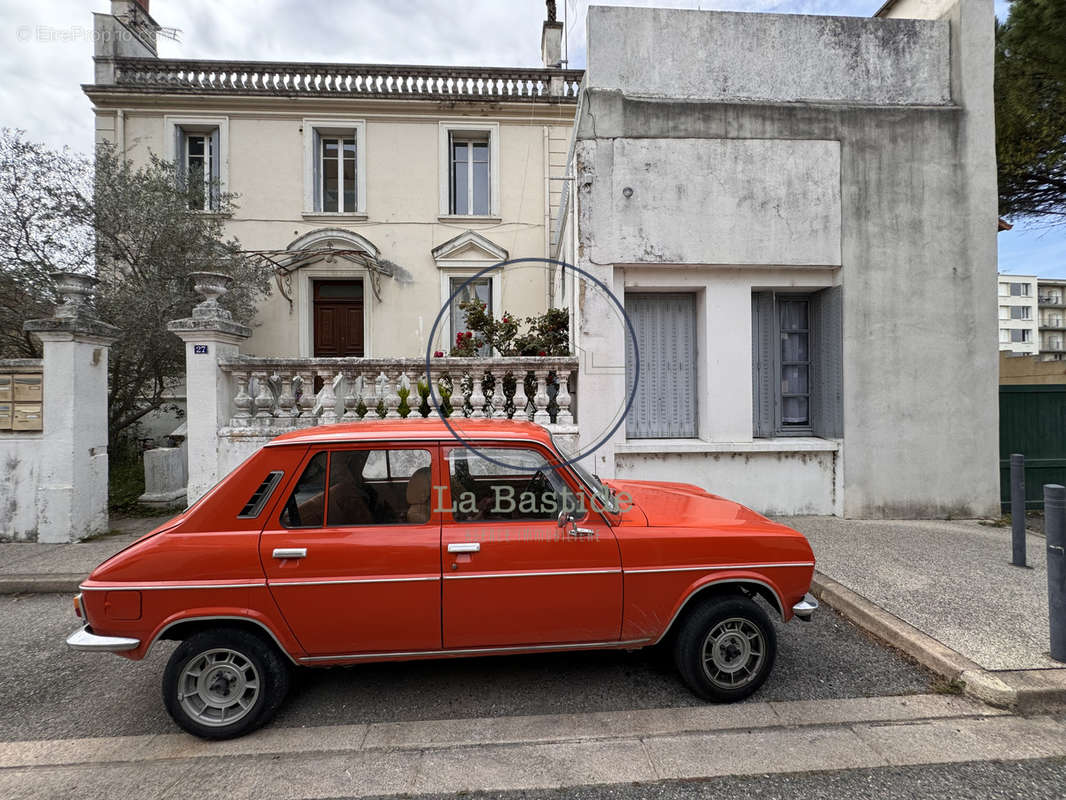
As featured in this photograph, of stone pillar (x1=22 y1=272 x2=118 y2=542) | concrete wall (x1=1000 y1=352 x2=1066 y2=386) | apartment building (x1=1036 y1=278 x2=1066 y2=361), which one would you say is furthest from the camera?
apartment building (x1=1036 y1=278 x2=1066 y2=361)

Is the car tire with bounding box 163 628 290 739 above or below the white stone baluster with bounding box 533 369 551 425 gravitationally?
below

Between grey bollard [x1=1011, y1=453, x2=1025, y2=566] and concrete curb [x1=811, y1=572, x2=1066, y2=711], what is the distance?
7.10 ft

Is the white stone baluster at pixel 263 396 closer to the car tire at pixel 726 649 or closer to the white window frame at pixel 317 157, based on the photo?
the car tire at pixel 726 649

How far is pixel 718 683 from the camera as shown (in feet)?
10.0

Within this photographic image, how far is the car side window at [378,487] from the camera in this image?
2961 mm

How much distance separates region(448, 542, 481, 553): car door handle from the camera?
112 inches

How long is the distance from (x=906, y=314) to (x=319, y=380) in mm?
7729

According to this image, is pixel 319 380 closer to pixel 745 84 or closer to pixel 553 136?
pixel 745 84

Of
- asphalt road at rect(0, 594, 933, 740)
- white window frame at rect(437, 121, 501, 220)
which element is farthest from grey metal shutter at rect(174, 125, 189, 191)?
asphalt road at rect(0, 594, 933, 740)

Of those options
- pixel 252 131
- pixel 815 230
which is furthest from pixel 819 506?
pixel 252 131

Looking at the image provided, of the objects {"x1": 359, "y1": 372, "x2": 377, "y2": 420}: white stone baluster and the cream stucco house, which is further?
the cream stucco house

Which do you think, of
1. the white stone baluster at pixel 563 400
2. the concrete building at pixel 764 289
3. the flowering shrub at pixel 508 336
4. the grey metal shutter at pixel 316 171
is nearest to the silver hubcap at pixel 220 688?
the concrete building at pixel 764 289

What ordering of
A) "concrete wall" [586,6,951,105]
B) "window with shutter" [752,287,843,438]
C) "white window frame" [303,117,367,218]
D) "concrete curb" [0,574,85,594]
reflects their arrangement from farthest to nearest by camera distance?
"white window frame" [303,117,367,218], "window with shutter" [752,287,843,438], "concrete wall" [586,6,951,105], "concrete curb" [0,574,85,594]

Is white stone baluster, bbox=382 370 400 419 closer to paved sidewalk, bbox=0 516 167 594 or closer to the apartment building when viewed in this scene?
paved sidewalk, bbox=0 516 167 594
